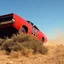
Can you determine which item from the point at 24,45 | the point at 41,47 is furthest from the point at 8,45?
the point at 41,47

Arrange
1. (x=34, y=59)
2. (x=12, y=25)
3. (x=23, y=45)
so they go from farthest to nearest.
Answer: (x=12, y=25)
(x=23, y=45)
(x=34, y=59)

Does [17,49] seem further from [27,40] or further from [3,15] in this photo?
[3,15]

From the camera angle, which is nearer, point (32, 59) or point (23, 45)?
point (32, 59)

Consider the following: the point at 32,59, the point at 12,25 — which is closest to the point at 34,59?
the point at 32,59

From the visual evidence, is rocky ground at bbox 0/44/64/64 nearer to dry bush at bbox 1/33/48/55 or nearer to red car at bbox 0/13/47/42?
dry bush at bbox 1/33/48/55

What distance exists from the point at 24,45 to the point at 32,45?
1.70 ft

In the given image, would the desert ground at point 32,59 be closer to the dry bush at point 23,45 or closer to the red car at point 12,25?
the dry bush at point 23,45

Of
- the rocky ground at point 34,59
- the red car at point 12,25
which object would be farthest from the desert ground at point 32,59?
the red car at point 12,25

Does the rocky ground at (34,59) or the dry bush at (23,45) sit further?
the dry bush at (23,45)

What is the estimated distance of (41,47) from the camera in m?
13.8

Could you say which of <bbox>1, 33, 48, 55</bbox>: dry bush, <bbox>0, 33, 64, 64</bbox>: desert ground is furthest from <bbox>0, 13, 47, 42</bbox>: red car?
<bbox>0, 33, 64, 64</bbox>: desert ground

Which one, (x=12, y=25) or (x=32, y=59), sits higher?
(x=12, y=25)

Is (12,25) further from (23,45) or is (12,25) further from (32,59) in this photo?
(32,59)

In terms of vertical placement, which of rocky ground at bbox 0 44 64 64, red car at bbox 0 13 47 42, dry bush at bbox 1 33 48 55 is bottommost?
rocky ground at bbox 0 44 64 64
